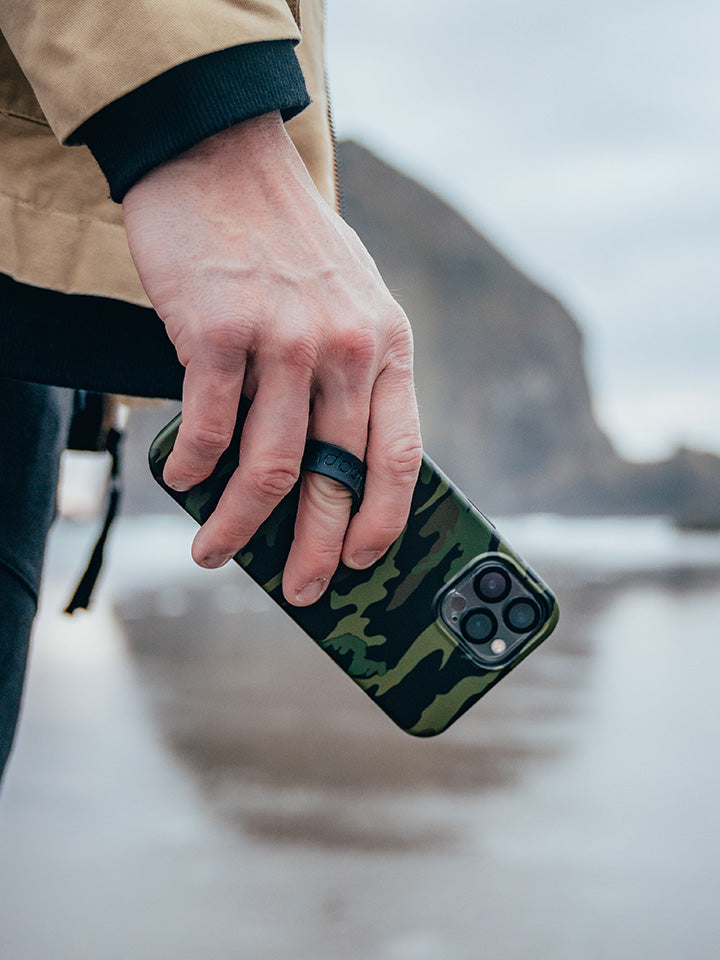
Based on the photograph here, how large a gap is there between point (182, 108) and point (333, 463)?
34 cm

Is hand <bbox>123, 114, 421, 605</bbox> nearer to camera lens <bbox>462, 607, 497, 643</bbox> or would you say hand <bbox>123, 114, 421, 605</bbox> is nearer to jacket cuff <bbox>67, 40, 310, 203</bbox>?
jacket cuff <bbox>67, 40, 310, 203</bbox>

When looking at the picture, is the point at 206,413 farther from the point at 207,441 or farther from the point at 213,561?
the point at 213,561

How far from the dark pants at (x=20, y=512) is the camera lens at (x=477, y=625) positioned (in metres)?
0.53

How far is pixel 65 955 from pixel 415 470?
5.99 ft

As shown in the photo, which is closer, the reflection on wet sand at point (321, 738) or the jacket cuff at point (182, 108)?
the jacket cuff at point (182, 108)

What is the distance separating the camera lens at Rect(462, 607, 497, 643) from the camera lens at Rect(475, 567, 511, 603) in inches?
0.7

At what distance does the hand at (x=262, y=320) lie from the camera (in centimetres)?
80

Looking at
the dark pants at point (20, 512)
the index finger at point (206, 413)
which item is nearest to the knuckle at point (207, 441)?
the index finger at point (206, 413)

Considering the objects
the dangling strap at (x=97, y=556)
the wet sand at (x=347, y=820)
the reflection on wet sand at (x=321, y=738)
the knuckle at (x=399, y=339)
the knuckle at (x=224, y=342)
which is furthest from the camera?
the reflection on wet sand at (x=321, y=738)

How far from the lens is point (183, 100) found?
0.81 metres

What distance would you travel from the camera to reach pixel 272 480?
836 millimetres

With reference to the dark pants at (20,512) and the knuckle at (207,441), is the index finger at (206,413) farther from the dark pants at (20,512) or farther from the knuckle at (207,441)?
the dark pants at (20,512)

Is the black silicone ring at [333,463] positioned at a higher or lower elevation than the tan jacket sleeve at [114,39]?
lower

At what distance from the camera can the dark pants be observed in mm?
1071
